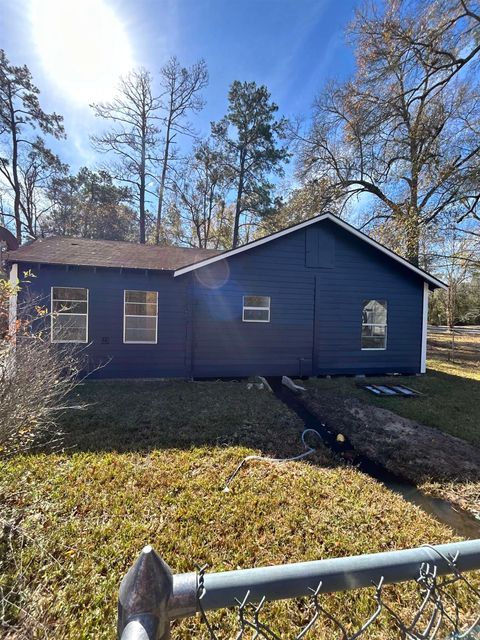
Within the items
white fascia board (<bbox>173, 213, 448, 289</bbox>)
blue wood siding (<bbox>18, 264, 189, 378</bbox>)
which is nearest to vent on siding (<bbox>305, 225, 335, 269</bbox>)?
white fascia board (<bbox>173, 213, 448, 289</bbox>)

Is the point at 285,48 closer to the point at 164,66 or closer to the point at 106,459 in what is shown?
the point at 164,66

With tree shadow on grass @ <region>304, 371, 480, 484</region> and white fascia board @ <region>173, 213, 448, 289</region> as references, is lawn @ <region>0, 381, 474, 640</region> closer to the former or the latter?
tree shadow on grass @ <region>304, 371, 480, 484</region>

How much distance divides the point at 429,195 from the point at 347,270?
800 cm

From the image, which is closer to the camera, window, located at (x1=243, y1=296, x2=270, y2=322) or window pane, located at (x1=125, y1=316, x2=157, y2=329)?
window pane, located at (x1=125, y1=316, x2=157, y2=329)

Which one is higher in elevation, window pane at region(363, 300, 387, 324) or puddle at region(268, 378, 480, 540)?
window pane at region(363, 300, 387, 324)

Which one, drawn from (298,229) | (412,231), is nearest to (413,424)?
(298,229)

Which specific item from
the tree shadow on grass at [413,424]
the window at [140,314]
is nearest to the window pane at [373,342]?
the tree shadow on grass at [413,424]

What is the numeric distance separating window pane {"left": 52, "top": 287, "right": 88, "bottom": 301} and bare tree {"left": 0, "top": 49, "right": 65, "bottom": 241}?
16814 millimetres

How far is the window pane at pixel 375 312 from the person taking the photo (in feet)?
33.6

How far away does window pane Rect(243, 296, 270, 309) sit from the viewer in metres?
9.20

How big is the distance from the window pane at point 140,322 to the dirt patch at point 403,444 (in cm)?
508

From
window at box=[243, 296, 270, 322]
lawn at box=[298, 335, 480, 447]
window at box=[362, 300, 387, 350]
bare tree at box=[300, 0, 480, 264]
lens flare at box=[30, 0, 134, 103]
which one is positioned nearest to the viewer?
lawn at box=[298, 335, 480, 447]

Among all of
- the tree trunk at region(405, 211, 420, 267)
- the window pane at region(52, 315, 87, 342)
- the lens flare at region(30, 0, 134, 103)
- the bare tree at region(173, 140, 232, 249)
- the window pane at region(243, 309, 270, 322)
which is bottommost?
the window pane at region(52, 315, 87, 342)

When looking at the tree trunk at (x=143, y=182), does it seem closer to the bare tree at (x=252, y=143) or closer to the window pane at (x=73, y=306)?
the bare tree at (x=252, y=143)
